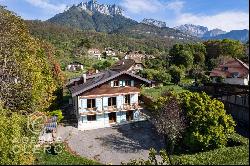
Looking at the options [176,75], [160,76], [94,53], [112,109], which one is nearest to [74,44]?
[94,53]

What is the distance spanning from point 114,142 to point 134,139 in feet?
6.62

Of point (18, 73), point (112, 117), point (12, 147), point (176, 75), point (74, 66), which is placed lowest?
point (112, 117)

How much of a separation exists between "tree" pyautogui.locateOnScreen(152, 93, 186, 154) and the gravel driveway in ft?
6.80

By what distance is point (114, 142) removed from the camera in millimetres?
32844

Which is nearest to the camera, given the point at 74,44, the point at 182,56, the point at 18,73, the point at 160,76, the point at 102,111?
the point at 18,73

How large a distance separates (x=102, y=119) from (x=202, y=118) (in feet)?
44.6

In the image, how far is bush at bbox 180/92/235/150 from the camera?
2751 centimetres

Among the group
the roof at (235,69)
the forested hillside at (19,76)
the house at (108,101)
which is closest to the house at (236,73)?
the roof at (235,69)

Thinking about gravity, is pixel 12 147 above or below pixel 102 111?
above

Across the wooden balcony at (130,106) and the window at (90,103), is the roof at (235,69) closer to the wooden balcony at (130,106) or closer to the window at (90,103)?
the wooden balcony at (130,106)

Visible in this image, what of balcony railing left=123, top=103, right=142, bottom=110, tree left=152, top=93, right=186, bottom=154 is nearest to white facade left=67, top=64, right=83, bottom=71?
balcony railing left=123, top=103, right=142, bottom=110

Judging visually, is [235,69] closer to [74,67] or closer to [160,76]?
[160,76]

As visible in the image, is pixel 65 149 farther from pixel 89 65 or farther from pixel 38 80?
pixel 89 65

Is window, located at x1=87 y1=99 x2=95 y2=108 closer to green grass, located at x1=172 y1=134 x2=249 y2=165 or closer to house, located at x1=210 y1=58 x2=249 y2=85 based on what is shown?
house, located at x1=210 y1=58 x2=249 y2=85
